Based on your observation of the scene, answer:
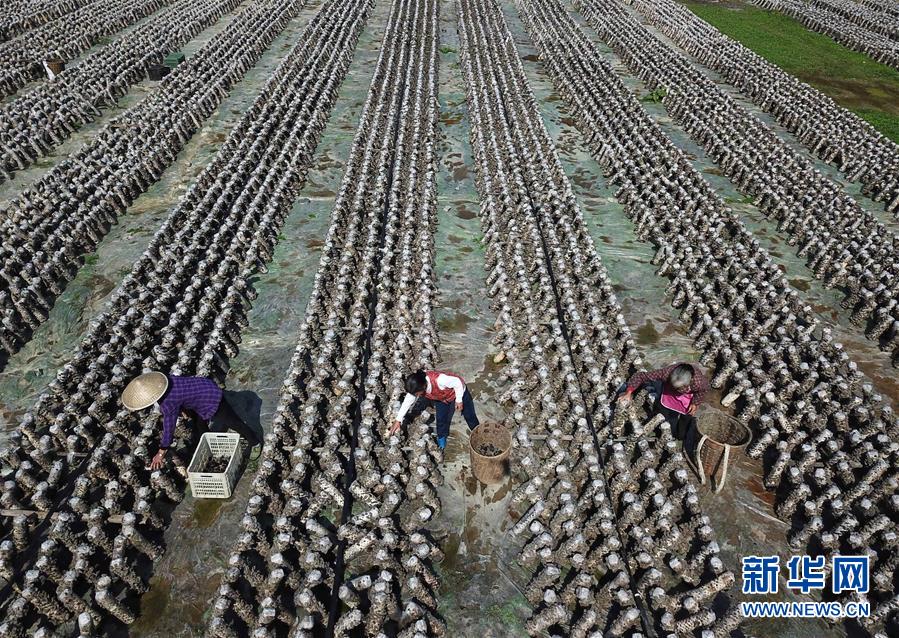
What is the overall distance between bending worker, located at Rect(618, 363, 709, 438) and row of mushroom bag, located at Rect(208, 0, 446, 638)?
130 inches

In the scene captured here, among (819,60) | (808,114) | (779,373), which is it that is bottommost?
(779,373)

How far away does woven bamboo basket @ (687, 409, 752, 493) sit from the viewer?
7.58 meters

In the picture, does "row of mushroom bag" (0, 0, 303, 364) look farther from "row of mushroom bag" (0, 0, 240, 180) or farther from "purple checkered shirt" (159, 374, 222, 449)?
"purple checkered shirt" (159, 374, 222, 449)

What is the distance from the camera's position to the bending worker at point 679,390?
7.27 m

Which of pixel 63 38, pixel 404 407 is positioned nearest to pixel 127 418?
pixel 404 407

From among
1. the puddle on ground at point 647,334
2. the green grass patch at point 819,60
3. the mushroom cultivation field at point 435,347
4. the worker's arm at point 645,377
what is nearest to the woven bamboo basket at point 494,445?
the mushroom cultivation field at point 435,347

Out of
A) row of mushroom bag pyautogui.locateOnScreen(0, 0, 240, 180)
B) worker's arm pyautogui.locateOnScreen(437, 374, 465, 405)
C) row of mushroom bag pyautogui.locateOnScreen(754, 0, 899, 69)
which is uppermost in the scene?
row of mushroom bag pyautogui.locateOnScreen(754, 0, 899, 69)

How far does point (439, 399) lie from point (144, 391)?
4.02 m

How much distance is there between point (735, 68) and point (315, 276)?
24.3 m

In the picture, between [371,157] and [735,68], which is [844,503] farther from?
[735,68]

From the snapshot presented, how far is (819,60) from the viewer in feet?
98.1

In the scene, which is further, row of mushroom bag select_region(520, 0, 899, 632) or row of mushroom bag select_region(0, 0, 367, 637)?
row of mushroom bag select_region(520, 0, 899, 632)

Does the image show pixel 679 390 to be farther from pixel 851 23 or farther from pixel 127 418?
pixel 851 23

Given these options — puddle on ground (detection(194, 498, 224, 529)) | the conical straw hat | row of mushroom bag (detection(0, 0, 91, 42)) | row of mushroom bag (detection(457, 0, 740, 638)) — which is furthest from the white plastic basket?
row of mushroom bag (detection(0, 0, 91, 42))
